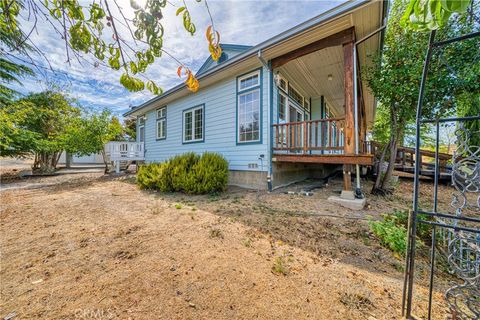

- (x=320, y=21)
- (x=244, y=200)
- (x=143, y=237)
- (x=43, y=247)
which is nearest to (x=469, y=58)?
(x=320, y=21)

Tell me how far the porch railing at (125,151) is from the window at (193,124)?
402cm

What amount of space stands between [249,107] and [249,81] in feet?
2.64

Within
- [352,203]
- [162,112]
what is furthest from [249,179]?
[162,112]

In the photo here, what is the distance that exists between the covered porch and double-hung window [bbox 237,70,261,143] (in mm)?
518

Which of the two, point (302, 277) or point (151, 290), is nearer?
point (151, 290)

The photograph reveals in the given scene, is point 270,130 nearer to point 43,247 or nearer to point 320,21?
point 320,21

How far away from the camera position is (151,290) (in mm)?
1684

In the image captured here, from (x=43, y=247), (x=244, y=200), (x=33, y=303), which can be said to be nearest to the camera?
(x=33, y=303)

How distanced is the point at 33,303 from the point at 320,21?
559 cm

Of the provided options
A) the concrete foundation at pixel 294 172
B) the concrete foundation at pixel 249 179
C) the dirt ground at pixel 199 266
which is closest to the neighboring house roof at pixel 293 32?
the concrete foundation at pixel 294 172

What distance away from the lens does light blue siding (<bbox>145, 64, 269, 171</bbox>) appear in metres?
5.88

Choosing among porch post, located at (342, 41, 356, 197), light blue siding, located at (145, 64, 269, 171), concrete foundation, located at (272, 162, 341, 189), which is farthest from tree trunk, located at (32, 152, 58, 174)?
porch post, located at (342, 41, 356, 197)

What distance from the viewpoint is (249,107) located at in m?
6.15

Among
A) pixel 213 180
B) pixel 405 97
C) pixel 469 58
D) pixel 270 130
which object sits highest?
pixel 469 58
